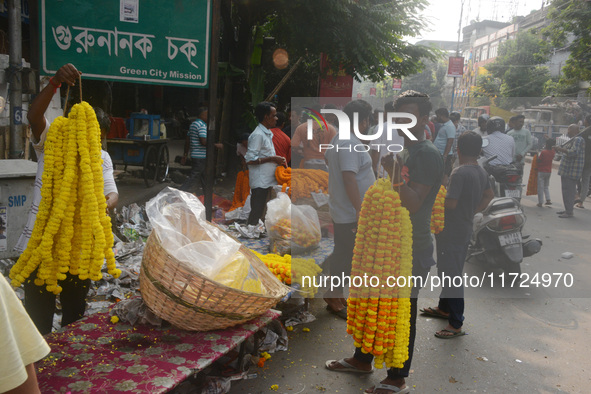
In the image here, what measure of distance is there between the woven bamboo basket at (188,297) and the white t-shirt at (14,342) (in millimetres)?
1307

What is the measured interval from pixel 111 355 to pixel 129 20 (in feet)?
8.98

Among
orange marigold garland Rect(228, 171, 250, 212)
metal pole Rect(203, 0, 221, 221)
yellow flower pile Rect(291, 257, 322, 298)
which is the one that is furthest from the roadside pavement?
orange marigold garland Rect(228, 171, 250, 212)

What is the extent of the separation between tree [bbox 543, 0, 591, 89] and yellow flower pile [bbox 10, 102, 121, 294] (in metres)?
16.4

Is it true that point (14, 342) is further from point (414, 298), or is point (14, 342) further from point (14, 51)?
point (14, 51)

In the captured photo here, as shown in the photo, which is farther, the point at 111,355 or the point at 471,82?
the point at 471,82

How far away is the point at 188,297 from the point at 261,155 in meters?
3.83

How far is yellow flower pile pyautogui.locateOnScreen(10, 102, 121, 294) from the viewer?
264 centimetres

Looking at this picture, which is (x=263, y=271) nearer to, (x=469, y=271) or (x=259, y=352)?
(x=259, y=352)

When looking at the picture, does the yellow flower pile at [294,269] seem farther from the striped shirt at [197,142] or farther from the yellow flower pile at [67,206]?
the striped shirt at [197,142]

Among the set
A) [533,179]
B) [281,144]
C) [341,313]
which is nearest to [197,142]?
[281,144]

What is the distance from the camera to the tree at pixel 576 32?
15.0 metres

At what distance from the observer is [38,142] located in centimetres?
284

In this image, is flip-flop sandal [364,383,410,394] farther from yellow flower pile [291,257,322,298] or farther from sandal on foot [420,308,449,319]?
sandal on foot [420,308,449,319]

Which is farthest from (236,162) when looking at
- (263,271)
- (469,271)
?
(263,271)
